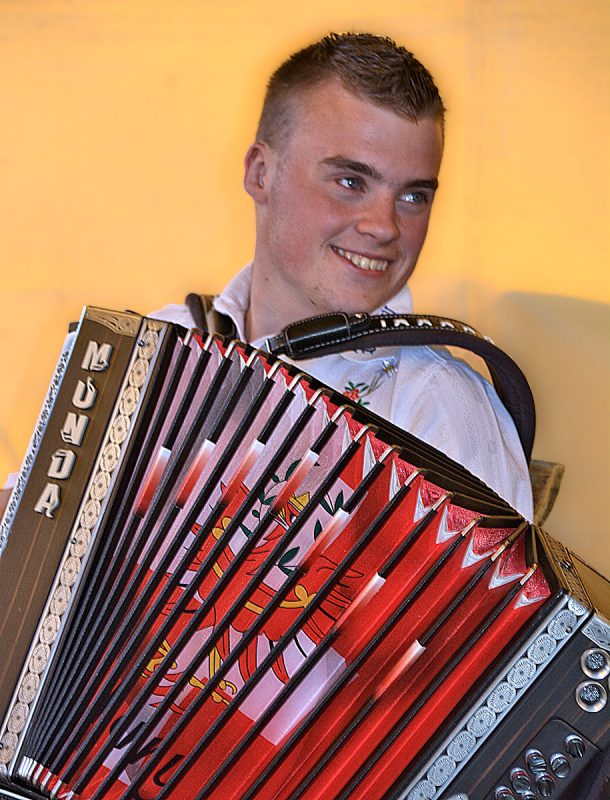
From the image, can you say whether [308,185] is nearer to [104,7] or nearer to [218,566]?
[218,566]

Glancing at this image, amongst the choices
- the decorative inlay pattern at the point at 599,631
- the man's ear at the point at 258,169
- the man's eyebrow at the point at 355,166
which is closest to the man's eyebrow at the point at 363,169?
A: the man's eyebrow at the point at 355,166

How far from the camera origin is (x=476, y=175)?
170 cm

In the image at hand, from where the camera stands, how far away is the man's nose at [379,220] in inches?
47.6

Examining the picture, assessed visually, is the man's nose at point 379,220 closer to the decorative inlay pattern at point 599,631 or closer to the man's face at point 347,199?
the man's face at point 347,199

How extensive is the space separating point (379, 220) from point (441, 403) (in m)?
0.24

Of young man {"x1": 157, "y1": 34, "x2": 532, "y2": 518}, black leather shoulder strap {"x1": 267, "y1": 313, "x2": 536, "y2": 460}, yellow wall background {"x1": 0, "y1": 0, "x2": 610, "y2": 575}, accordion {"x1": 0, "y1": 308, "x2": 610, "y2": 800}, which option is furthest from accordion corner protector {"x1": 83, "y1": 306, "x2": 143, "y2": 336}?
yellow wall background {"x1": 0, "y1": 0, "x2": 610, "y2": 575}

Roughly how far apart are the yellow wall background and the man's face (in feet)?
1.53

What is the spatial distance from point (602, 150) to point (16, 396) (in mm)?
1167

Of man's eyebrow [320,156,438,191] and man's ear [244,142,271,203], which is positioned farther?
man's ear [244,142,271,203]

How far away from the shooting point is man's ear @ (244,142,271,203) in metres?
1.31

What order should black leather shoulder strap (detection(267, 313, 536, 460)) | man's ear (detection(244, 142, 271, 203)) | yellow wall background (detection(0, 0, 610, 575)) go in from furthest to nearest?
yellow wall background (detection(0, 0, 610, 575))
man's ear (detection(244, 142, 271, 203))
black leather shoulder strap (detection(267, 313, 536, 460))

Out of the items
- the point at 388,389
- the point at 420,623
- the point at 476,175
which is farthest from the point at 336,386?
the point at 476,175

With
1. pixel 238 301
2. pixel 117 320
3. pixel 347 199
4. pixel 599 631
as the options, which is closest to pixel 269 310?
pixel 238 301

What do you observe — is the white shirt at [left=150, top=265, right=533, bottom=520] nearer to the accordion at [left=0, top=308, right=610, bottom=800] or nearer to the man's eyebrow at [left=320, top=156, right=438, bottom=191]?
the man's eyebrow at [left=320, top=156, right=438, bottom=191]
